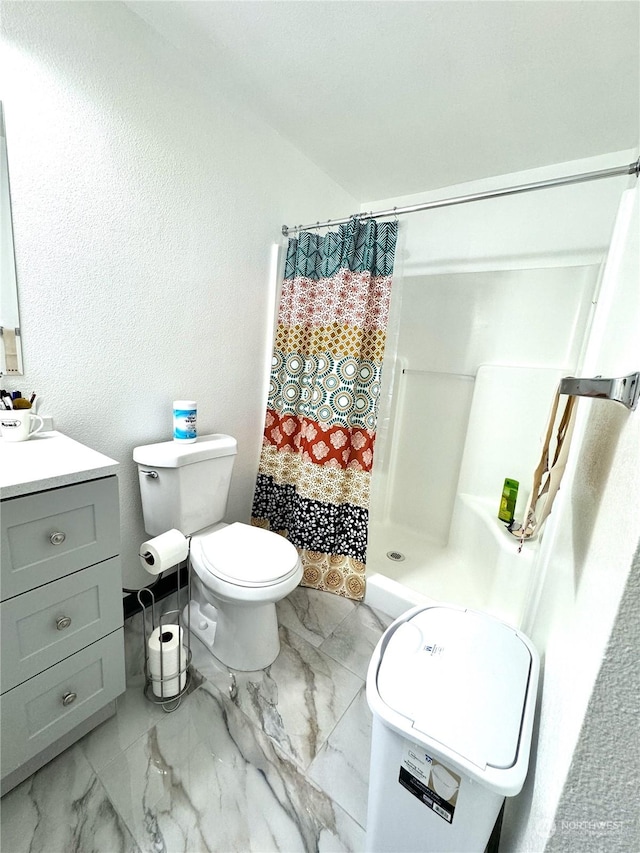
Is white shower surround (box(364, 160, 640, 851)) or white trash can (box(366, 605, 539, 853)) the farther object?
white trash can (box(366, 605, 539, 853))

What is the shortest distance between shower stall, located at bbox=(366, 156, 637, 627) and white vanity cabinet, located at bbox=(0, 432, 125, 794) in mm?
1133

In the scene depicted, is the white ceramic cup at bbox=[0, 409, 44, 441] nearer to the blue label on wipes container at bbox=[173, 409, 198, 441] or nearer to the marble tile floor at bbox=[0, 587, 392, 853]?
the blue label on wipes container at bbox=[173, 409, 198, 441]

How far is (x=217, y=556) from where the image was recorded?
1.23m

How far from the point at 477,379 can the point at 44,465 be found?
1954mm

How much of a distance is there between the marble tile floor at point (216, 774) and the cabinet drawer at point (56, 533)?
584 mm

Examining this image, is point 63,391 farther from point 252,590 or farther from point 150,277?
point 252,590

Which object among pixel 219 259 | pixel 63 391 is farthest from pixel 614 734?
pixel 219 259

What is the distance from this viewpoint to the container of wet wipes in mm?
1376

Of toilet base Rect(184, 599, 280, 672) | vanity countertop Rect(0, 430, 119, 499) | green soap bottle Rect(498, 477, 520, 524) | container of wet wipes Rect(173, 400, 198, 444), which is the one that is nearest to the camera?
vanity countertop Rect(0, 430, 119, 499)

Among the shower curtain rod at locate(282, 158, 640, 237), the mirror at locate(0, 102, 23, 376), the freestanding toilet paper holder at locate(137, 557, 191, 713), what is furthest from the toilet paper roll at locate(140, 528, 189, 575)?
the shower curtain rod at locate(282, 158, 640, 237)

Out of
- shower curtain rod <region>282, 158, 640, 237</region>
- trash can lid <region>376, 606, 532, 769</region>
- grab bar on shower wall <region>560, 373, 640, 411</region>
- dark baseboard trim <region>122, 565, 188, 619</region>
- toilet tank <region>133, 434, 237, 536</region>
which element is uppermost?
shower curtain rod <region>282, 158, 640, 237</region>

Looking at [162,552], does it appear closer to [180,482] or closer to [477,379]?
[180,482]

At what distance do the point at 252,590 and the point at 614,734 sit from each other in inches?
37.2

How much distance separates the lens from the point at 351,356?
158 centimetres
